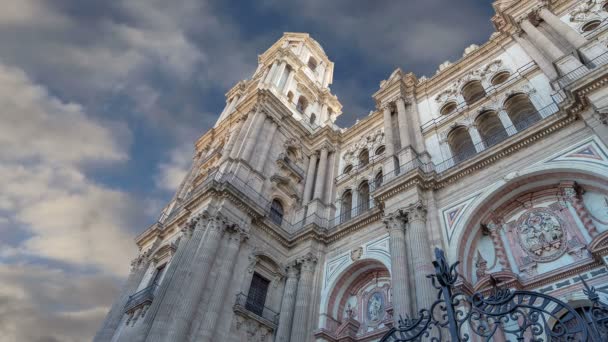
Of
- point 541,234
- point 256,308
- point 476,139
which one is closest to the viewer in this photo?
point 541,234

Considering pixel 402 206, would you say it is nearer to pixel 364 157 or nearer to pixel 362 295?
pixel 362 295

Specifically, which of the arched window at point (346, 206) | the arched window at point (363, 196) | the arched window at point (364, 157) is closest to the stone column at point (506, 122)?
the arched window at point (363, 196)

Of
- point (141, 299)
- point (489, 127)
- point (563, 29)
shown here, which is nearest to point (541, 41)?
point (563, 29)

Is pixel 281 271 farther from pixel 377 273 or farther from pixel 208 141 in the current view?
pixel 208 141

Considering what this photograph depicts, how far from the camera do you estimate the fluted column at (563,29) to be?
52.2 ft

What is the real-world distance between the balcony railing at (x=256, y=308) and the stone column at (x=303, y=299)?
3.46 feet

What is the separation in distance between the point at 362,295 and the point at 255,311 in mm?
4800

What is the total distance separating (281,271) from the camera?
756 inches

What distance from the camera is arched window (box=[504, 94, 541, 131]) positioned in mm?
16500

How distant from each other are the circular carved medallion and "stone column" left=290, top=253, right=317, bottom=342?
8951 millimetres

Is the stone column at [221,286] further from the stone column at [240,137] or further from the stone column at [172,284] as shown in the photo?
the stone column at [240,137]

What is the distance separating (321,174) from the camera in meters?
23.9

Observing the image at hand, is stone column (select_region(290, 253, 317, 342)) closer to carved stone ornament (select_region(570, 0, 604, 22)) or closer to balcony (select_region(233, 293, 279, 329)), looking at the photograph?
balcony (select_region(233, 293, 279, 329))

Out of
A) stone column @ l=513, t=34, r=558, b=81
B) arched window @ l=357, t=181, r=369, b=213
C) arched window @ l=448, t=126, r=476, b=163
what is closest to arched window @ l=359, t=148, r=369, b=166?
arched window @ l=357, t=181, r=369, b=213
